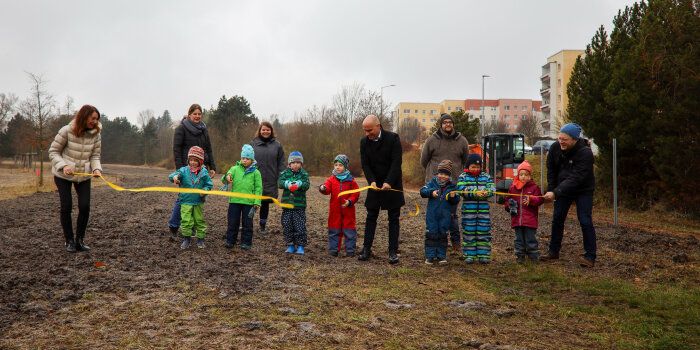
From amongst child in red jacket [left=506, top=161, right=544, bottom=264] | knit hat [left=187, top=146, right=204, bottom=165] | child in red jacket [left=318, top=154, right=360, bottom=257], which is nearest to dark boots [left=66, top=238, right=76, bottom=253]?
knit hat [left=187, top=146, right=204, bottom=165]

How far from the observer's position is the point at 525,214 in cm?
658

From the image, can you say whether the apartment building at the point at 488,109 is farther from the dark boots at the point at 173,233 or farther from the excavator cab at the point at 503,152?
the dark boots at the point at 173,233

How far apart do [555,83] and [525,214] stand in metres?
75.8

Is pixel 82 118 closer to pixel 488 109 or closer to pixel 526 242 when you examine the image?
pixel 526 242

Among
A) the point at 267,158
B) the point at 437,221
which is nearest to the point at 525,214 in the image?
the point at 437,221

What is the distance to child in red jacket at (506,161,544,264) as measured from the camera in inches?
258

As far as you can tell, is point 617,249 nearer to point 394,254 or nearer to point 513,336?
point 394,254

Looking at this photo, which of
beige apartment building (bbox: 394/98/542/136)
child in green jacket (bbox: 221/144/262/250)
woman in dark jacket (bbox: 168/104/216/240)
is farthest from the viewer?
beige apartment building (bbox: 394/98/542/136)

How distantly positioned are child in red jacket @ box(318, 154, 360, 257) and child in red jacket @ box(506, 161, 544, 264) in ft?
7.16

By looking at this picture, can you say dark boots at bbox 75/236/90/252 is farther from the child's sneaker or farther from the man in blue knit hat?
the man in blue knit hat

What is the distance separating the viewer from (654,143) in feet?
43.0

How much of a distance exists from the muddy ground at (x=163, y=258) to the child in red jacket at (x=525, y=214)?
400mm

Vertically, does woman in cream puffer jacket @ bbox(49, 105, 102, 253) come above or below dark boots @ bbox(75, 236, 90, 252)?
above

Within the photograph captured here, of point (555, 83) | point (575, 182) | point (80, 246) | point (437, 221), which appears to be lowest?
point (80, 246)
